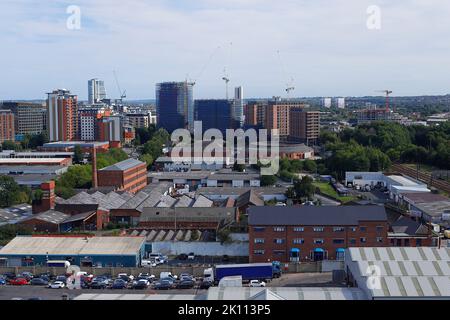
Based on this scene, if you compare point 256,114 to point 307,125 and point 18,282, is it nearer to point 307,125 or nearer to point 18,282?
point 307,125

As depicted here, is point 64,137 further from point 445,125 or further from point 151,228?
point 151,228

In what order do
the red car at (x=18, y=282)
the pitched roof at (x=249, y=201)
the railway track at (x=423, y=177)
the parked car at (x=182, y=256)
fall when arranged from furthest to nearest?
the railway track at (x=423, y=177) < the pitched roof at (x=249, y=201) < the parked car at (x=182, y=256) < the red car at (x=18, y=282)

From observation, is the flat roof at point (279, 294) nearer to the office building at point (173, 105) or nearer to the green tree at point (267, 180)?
the green tree at point (267, 180)

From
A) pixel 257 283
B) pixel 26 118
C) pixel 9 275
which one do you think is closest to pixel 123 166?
pixel 9 275

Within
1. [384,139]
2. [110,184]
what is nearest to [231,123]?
[384,139]

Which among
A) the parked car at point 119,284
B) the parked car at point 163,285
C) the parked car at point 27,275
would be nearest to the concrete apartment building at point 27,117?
the parked car at point 27,275

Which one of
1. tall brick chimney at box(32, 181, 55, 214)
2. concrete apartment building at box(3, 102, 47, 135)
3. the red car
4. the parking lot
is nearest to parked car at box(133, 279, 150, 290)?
the parking lot

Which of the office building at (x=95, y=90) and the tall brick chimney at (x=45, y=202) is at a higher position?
the office building at (x=95, y=90)
